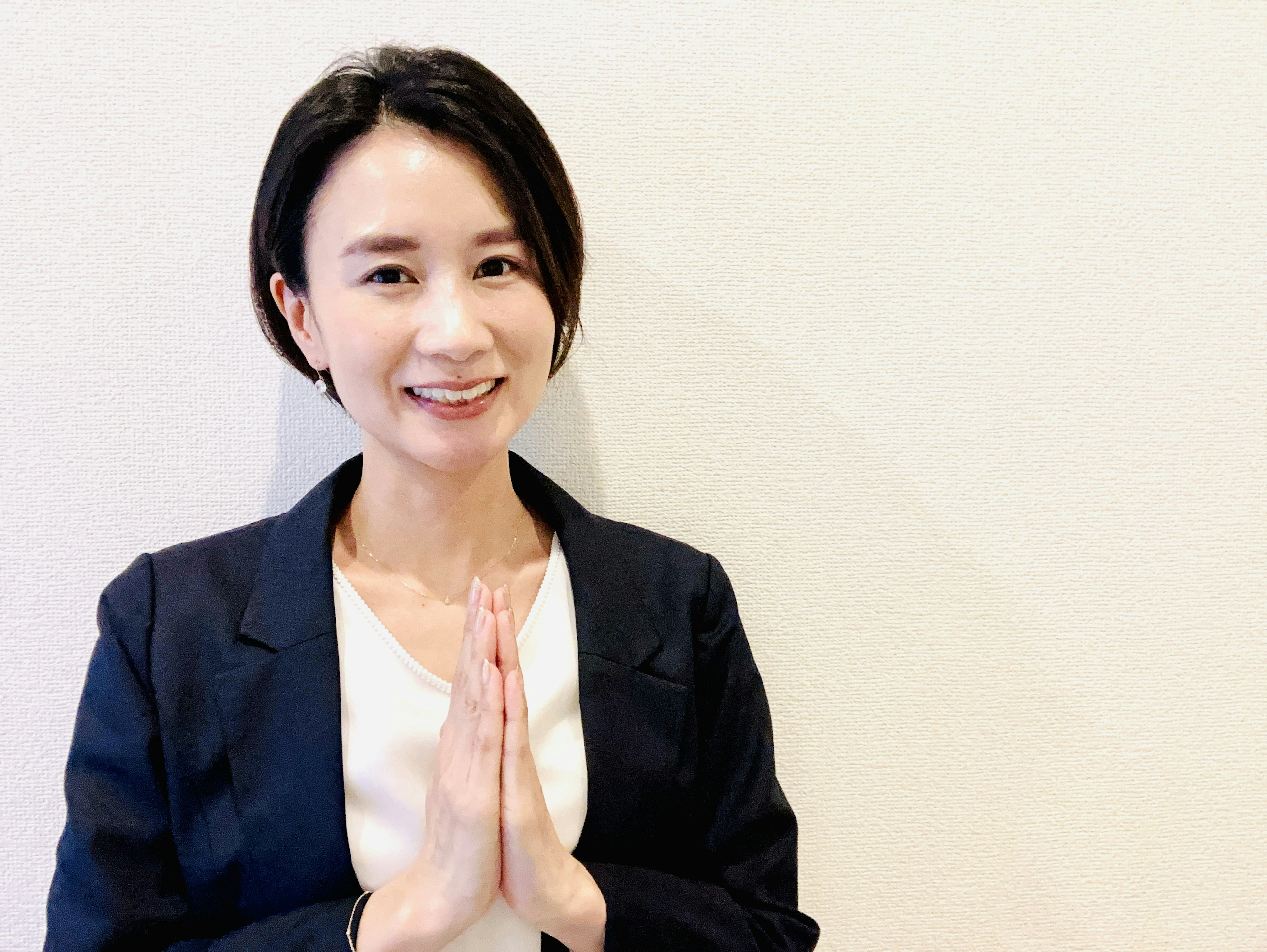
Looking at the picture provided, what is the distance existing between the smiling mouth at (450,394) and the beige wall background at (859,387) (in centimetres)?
30

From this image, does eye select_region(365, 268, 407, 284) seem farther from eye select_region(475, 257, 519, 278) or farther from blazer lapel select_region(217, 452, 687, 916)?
blazer lapel select_region(217, 452, 687, 916)

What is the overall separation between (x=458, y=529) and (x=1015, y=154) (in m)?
0.84

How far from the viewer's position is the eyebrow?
90 centimetres

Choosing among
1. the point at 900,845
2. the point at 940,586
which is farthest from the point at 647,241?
the point at 900,845

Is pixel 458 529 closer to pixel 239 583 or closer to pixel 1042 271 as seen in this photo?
pixel 239 583

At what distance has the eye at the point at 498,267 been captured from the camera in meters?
0.95

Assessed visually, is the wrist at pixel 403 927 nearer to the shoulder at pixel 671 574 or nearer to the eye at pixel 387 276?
the shoulder at pixel 671 574

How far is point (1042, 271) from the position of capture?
1289mm

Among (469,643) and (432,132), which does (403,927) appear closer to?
(469,643)

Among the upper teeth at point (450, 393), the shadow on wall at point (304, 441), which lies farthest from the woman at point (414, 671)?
the shadow on wall at point (304, 441)

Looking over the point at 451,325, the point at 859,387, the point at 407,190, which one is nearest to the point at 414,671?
the point at 451,325

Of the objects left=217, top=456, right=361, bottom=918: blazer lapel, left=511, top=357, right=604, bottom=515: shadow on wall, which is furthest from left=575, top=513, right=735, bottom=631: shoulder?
left=217, top=456, right=361, bottom=918: blazer lapel

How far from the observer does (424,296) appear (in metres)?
0.93

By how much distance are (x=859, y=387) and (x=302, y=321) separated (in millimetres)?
678
